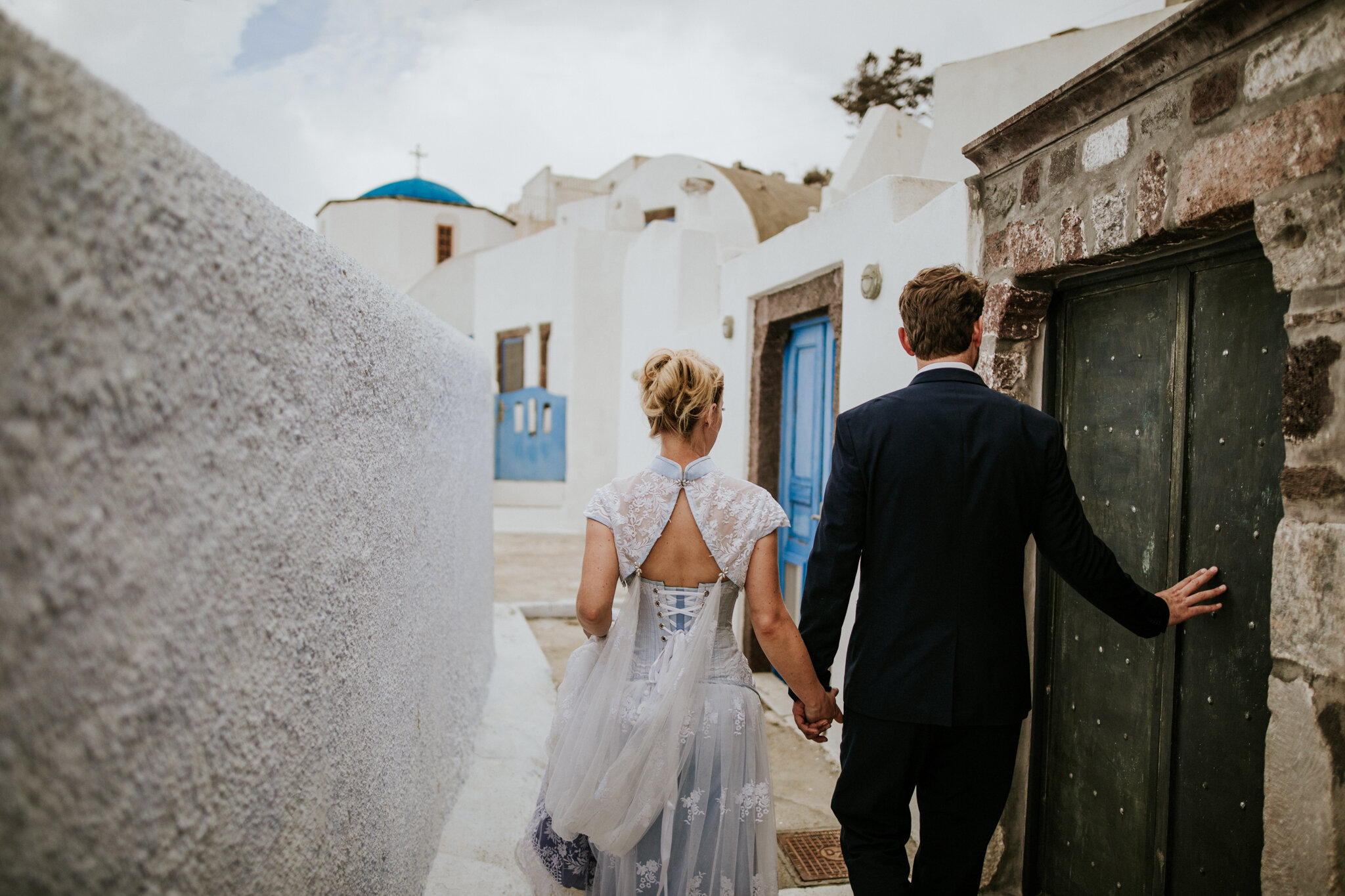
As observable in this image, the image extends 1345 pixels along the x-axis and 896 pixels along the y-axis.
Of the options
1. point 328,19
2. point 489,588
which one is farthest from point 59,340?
point 489,588

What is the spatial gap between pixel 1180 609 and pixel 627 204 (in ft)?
40.2

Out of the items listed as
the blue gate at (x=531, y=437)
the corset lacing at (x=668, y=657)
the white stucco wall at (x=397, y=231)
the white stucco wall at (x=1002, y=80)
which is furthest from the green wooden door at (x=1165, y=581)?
the white stucco wall at (x=397, y=231)

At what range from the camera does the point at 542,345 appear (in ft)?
43.5

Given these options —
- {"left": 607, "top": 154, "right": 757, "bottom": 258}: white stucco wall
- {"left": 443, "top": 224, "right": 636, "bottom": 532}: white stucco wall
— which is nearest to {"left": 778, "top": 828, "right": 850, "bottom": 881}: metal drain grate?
{"left": 607, "top": 154, "right": 757, "bottom": 258}: white stucco wall

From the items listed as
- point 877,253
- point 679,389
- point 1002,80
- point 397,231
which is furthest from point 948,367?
point 397,231

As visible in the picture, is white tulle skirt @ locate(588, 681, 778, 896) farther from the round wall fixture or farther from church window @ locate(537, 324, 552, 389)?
church window @ locate(537, 324, 552, 389)

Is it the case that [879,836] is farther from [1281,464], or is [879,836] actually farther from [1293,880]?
[1281,464]

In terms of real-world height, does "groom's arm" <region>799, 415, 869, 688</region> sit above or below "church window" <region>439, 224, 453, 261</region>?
below

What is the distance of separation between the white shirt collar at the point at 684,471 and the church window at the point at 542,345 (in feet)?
37.4

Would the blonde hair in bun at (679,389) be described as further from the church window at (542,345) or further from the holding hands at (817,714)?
the church window at (542,345)

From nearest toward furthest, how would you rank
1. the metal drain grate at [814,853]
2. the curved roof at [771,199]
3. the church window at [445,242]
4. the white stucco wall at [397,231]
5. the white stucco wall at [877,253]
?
1. the metal drain grate at [814,853]
2. the white stucco wall at [877,253]
3. the curved roof at [771,199]
4. the white stucco wall at [397,231]
5. the church window at [445,242]

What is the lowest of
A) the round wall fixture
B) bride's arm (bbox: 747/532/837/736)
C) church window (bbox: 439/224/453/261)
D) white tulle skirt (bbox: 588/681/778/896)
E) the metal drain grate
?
the metal drain grate

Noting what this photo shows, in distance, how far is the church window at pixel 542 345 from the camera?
43.4 feet

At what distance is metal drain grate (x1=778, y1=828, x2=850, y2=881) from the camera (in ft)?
9.48
